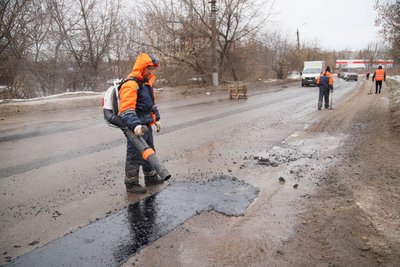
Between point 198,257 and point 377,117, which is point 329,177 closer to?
point 198,257

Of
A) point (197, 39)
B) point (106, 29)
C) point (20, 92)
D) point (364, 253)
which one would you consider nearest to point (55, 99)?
point (20, 92)

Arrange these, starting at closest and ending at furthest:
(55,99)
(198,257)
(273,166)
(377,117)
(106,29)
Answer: (198,257) → (273,166) → (377,117) → (55,99) → (106,29)

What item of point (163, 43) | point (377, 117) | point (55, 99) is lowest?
point (377, 117)

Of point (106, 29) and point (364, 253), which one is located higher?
point (106, 29)

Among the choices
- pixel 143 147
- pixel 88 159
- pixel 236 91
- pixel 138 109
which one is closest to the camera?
pixel 143 147

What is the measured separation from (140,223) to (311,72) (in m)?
32.8

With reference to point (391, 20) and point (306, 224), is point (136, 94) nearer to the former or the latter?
point (306, 224)

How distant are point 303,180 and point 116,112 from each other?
301 cm

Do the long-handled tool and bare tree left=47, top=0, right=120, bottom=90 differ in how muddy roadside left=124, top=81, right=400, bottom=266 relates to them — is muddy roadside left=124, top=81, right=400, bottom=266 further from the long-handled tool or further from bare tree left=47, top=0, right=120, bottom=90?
bare tree left=47, top=0, right=120, bottom=90

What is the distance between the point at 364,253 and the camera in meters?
2.98

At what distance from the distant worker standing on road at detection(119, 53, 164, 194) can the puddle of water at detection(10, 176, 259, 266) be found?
0.43 m

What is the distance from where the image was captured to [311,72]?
33062 mm

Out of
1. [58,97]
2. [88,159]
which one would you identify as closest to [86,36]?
[58,97]

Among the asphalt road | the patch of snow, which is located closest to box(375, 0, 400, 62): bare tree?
the asphalt road
